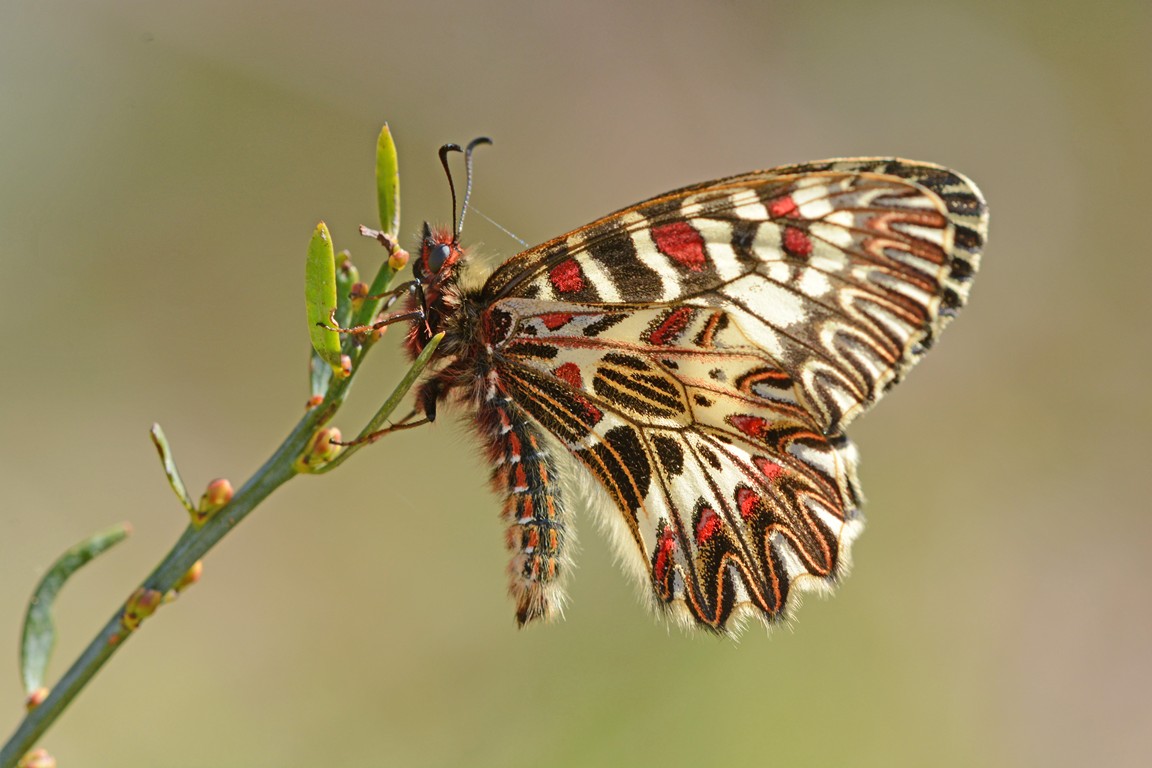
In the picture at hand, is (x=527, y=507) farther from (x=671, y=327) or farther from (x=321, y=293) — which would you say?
(x=321, y=293)

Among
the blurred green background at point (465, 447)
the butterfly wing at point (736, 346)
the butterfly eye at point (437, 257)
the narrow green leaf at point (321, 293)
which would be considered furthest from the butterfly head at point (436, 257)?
the blurred green background at point (465, 447)

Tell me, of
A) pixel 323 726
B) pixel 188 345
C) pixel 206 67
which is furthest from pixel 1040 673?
pixel 206 67

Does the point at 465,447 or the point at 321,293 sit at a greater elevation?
the point at 465,447

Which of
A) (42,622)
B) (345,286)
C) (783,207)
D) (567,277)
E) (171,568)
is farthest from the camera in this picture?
(567,277)

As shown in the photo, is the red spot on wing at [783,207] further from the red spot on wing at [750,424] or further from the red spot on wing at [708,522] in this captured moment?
the red spot on wing at [708,522]

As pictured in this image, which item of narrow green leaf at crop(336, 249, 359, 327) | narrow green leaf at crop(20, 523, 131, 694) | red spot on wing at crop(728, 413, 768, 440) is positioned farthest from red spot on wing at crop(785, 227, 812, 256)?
narrow green leaf at crop(20, 523, 131, 694)

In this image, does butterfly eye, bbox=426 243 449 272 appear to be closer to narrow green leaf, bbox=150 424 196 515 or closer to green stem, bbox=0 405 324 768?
green stem, bbox=0 405 324 768

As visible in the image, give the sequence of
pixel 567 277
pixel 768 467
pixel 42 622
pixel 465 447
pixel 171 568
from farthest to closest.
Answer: pixel 465 447
pixel 768 467
pixel 567 277
pixel 42 622
pixel 171 568

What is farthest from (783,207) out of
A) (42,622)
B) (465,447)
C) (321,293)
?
(465,447)
